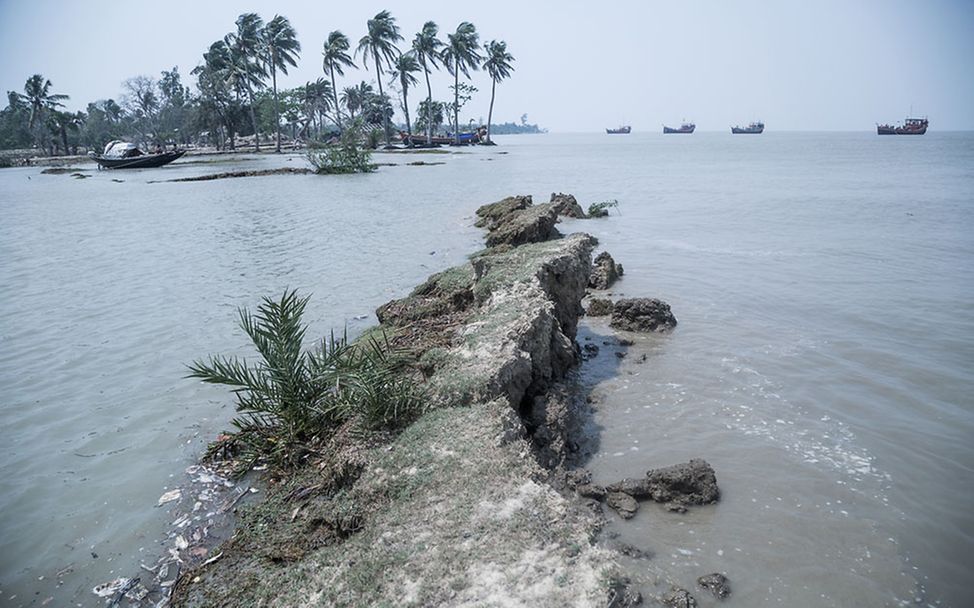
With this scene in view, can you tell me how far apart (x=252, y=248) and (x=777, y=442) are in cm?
1432

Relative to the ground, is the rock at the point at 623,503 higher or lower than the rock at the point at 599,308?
lower

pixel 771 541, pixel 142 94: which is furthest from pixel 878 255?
pixel 142 94

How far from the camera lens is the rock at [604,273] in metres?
11.4

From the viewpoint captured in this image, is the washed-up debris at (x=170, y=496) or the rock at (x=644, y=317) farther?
the rock at (x=644, y=317)

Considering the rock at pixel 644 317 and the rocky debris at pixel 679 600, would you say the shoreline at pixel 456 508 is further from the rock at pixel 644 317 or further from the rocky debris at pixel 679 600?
the rock at pixel 644 317

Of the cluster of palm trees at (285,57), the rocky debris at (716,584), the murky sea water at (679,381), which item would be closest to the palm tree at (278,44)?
the cluster of palm trees at (285,57)

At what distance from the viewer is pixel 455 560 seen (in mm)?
3205

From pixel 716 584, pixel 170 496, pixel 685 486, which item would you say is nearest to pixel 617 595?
pixel 716 584

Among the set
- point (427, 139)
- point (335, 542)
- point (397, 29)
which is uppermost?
point (397, 29)

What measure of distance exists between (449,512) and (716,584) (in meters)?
1.93

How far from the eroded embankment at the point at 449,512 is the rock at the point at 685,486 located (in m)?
0.68

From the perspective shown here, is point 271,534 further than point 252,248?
No

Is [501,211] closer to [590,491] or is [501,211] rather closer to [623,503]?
[590,491]

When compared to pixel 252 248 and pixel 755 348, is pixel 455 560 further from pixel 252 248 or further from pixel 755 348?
pixel 252 248
